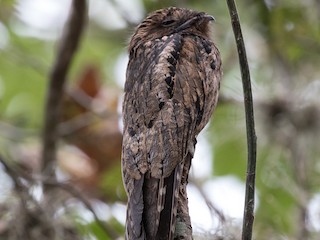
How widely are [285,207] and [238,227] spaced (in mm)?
2592

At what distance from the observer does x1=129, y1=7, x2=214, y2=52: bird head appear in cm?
429

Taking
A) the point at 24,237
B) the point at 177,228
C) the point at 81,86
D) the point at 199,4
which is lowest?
the point at 177,228

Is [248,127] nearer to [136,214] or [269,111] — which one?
[136,214]

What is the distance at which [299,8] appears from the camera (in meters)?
7.21

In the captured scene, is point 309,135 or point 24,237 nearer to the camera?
point 24,237

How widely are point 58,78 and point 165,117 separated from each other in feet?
6.48

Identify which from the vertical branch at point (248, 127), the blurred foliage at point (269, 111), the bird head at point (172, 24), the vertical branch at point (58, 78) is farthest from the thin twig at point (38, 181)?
the vertical branch at point (248, 127)

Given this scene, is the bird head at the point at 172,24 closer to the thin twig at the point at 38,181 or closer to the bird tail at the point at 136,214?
the bird tail at the point at 136,214

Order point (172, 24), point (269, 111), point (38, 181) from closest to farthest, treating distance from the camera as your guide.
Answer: point (172, 24)
point (38, 181)
point (269, 111)

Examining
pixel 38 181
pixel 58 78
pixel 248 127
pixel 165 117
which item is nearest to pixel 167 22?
pixel 165 117

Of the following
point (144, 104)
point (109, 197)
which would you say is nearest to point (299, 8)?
point (109, 197)

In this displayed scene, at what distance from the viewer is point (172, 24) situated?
4316mm

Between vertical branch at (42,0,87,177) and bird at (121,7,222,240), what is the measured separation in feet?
4.44

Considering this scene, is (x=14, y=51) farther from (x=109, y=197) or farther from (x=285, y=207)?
(x=285, y=207)
